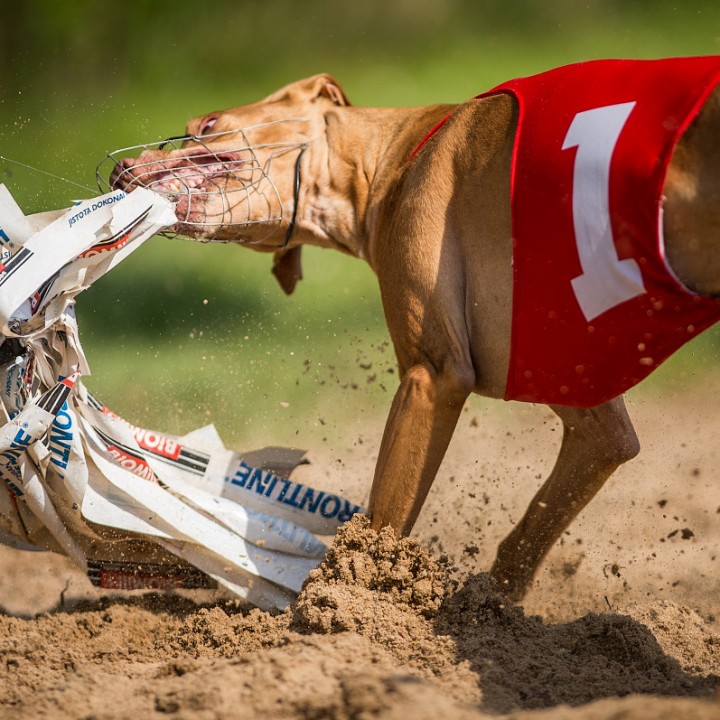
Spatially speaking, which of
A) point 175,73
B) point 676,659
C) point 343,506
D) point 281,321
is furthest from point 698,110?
point 175,73

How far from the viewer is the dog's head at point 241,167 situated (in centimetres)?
329

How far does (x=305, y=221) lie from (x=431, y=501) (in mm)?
1612

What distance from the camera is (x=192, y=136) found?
3447 mm

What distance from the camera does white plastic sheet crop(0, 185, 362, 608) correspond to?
2.77m

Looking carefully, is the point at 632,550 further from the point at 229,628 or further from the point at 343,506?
the point at 229,628

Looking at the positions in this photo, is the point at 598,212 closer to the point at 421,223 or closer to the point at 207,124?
the point at 421,223

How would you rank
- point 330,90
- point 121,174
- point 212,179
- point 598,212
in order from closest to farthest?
→ point 598,212 < point 121,174 < point 212,179 < point 330,90

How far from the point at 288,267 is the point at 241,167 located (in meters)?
0.63

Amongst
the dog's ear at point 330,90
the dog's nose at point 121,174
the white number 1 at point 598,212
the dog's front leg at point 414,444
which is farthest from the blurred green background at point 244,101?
the white number 1 at point 598,212

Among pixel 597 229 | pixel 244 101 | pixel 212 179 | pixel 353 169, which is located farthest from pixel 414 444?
pixel 244 101

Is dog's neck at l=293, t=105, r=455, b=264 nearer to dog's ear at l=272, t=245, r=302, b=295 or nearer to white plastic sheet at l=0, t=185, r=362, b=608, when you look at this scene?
dog's ear at l=272, t=245, r=302, b=295

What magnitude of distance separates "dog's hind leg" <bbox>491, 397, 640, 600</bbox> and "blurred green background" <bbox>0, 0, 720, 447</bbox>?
1154mm

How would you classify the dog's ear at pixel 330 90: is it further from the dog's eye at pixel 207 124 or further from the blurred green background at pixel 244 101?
the blurred green background at pixel 244 101

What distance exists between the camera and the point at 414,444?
2.80 meters
